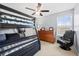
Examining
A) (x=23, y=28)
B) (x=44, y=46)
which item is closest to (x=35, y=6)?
(x=23, y=28)

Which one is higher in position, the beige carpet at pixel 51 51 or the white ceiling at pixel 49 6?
the white ceiling at pixel 49 6

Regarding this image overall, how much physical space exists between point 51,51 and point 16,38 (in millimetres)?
660

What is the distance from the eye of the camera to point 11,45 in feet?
5.25

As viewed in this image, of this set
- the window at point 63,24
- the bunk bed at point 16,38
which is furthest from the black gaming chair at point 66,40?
the bunk bed at point 16,38

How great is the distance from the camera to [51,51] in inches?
69.6

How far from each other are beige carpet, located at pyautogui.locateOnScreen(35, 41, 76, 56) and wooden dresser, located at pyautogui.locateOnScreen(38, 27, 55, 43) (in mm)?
76

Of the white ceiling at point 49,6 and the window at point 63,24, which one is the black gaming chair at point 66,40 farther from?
the white ceiling at point 49,6

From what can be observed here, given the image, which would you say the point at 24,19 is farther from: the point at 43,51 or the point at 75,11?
the point at 75,11

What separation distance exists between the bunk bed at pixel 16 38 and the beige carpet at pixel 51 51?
9cm

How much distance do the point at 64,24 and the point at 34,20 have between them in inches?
21.4

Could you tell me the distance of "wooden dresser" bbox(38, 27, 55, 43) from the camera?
179 centimetres

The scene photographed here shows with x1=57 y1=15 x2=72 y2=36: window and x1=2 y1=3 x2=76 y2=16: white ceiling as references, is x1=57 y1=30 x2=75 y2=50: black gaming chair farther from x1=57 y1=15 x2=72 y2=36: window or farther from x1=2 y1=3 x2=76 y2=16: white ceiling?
x1=2 y1=3 x2=76 y2=16: white ceiling

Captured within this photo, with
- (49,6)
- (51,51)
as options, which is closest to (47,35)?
(51,51)

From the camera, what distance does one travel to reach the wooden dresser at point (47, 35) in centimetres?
179
